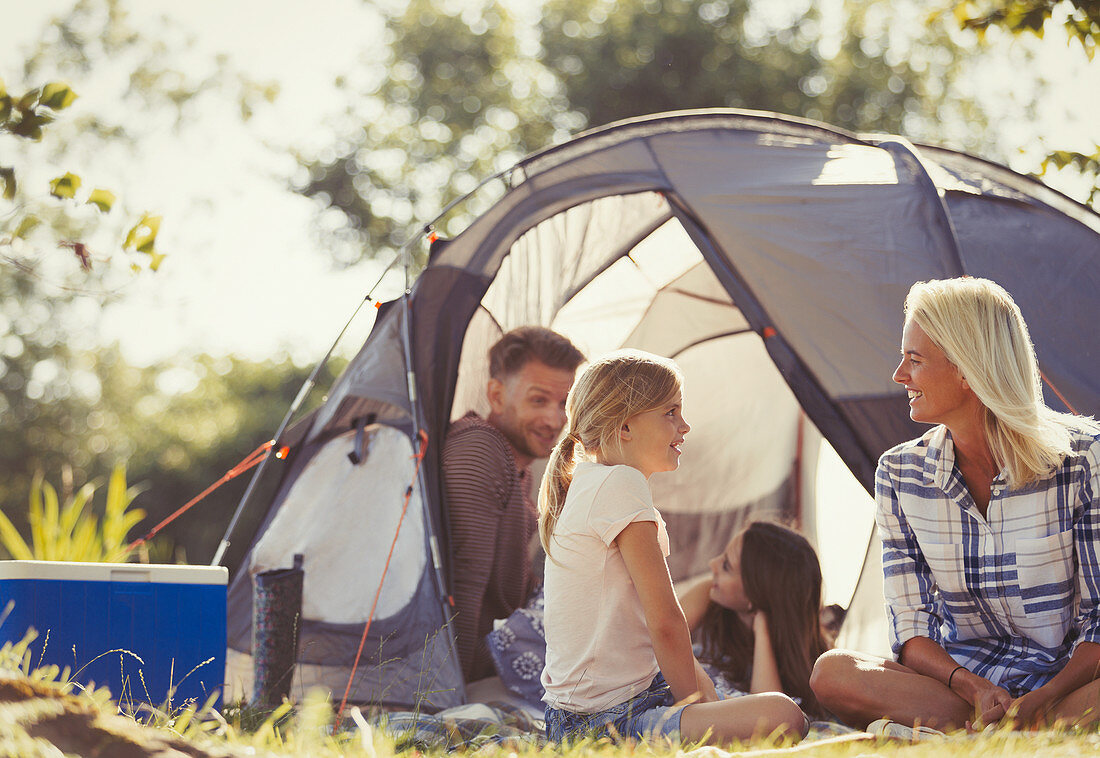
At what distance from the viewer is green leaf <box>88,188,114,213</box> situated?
1.98 metres

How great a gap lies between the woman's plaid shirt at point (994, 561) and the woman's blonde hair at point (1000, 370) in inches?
2.2

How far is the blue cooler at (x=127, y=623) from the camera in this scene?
2.27m

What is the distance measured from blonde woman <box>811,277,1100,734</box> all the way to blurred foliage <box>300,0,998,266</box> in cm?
1079

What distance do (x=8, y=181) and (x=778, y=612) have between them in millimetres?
2256

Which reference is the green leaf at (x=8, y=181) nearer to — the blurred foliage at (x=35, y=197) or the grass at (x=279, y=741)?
the blurred foliage at (x=35, y=197)

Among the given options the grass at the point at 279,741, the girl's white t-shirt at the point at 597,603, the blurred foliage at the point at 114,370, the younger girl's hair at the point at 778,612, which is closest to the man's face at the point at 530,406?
the younger girl's hair at the point at 778,612

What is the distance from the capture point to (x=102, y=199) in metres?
2.02

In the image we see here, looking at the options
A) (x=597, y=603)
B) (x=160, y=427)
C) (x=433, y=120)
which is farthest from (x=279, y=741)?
(x=160, y=427)

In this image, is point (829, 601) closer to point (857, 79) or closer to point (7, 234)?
point (7, 234)

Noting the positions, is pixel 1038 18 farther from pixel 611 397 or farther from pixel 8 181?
pixel 8 181

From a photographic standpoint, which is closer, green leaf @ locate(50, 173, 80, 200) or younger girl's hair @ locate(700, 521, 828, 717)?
green leaf @ locate(50, 173, 80, 200)

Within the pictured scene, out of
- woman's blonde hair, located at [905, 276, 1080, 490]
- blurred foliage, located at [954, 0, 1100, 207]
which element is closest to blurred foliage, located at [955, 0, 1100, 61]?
blurred foliage, located at [954, 0, 1100, 207]

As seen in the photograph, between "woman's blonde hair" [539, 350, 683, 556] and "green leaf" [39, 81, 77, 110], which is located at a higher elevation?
"green leaf" [39, 81, 77, 110]

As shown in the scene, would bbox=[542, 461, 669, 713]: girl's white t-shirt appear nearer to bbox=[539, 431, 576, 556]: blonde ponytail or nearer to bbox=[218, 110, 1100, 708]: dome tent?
bbox=[539, 431, 576, 556]: blonde ponytail
